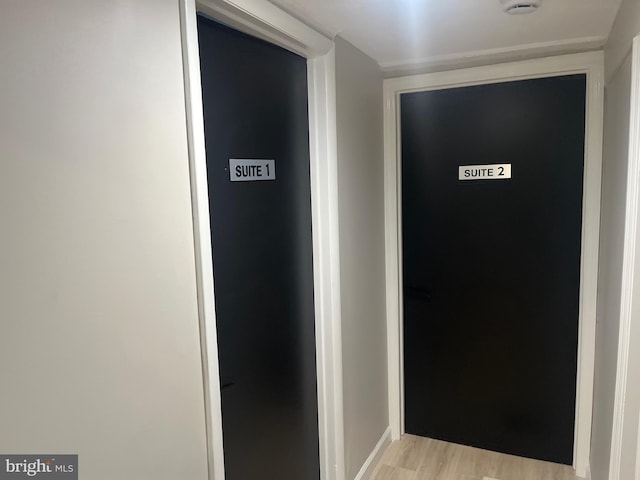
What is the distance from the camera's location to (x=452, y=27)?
1.96 meters

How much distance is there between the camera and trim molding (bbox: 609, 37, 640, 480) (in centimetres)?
150

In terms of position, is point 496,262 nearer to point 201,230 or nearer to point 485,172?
point 485,172

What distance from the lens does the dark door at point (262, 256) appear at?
153 centimetres

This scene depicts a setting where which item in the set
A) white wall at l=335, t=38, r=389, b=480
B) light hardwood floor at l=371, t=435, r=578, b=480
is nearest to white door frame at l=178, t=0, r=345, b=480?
white wall at l=335, t=38, r=389, b=480

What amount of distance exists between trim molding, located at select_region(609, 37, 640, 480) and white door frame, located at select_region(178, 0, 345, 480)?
1.08m

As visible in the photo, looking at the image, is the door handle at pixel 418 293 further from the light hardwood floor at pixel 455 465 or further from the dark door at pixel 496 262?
the light hardwood floor at pixel 455 465

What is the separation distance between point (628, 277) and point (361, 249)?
46.9 inches

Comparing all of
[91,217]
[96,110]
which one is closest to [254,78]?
[96,110]

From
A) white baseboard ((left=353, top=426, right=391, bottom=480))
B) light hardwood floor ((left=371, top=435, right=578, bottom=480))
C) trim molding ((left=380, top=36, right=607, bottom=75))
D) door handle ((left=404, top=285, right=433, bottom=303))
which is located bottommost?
light hardwood floor ((left=371, top=435, right=578, bottom=480))

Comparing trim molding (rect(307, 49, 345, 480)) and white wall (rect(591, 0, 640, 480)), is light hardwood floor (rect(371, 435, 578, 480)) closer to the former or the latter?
white wall (rect(591, 0, 640, 480))

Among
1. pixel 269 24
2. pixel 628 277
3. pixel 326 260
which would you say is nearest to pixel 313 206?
pixel 326 260

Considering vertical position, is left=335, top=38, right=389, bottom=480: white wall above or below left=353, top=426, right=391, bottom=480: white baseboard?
above

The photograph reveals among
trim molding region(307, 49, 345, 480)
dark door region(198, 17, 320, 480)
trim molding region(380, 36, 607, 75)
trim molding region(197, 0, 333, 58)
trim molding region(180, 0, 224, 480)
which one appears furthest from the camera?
trim molding region(380, 36, 607, 75)

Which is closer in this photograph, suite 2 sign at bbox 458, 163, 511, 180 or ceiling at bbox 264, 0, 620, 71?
ceiling at bbox 264, 0, 620, 71
